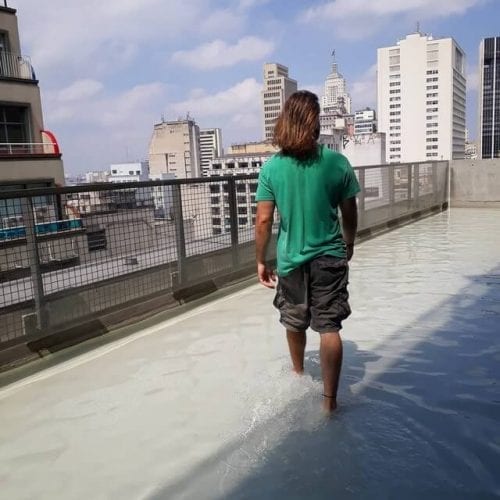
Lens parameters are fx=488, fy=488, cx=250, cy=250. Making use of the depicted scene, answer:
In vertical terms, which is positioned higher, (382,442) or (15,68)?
(15,68)

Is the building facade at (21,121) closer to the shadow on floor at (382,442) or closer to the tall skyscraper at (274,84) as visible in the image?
the shadow on floor at (382,442)

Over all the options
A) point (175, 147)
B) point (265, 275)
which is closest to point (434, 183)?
point (265, 275)

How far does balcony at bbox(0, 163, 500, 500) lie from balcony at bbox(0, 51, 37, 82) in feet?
80.3

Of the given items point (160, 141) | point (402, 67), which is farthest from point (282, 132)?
point (402, 67)

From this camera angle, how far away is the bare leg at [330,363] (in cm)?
261

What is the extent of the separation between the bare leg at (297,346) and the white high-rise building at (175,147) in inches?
3281

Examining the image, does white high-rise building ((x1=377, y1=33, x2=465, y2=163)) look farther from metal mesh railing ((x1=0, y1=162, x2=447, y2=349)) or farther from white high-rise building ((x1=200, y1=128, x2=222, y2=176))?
metal mesh railing ((x1=0, y1=162, x2=447, y2=349))

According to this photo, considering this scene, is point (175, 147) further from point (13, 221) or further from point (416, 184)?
point (13, 221)

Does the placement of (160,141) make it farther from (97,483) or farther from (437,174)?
(97,483)

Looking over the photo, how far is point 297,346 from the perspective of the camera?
9.66 ft

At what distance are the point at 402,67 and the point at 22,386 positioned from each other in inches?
5347

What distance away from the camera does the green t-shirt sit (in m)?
2.55

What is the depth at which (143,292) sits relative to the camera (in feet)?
15.4

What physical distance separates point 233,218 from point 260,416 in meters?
3.39
